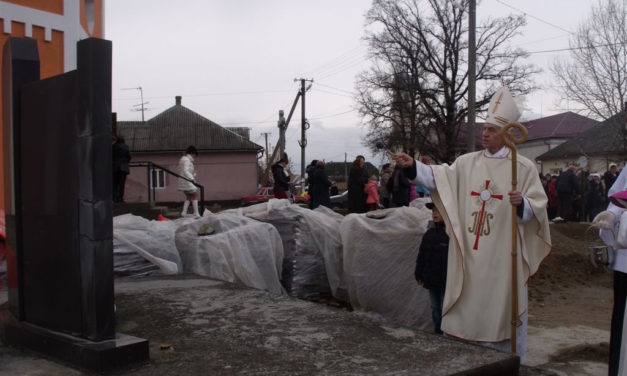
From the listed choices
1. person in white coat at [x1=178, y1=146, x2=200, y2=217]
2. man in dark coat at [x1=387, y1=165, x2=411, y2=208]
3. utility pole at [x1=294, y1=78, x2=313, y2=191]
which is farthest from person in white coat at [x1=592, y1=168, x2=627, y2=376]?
utility pole at [x1=294, y1=78, x2=313, y2=191]

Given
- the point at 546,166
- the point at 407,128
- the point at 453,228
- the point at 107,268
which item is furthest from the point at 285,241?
the point at 546,166

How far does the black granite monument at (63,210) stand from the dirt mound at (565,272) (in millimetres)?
7704

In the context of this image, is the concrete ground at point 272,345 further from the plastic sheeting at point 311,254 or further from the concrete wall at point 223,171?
the concrete wall at point 223,171

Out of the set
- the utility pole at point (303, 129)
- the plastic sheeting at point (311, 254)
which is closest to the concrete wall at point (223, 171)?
the utility pole at point (303, 129)

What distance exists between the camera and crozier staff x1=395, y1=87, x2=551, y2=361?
4.36m

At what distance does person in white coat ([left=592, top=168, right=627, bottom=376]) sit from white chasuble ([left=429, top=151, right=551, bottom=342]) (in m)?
0.54

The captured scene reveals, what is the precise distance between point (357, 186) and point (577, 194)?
7501mm

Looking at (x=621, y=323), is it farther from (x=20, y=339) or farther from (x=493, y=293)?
(x=20, y=339)

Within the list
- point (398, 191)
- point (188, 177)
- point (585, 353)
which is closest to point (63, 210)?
point (585, 353)

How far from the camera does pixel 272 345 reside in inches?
126

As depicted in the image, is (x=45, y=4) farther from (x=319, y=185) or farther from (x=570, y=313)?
(x=570, y=313)

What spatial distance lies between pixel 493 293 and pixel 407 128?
1282 inches

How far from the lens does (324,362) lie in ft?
9.57

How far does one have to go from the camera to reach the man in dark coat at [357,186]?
13.3m
